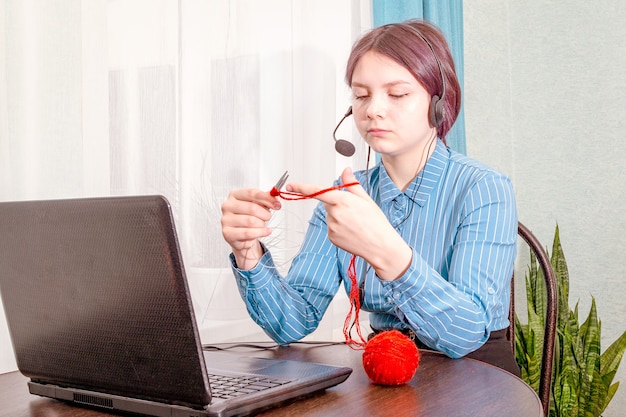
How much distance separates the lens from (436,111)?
53.8 inches

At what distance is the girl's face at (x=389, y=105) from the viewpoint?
1346mm

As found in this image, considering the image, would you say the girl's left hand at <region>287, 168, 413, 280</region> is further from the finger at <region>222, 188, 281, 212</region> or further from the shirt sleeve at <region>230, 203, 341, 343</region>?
the shirt sleeve at <region>230, 203, 341, 343</region>

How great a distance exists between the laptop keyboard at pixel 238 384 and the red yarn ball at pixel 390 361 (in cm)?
13

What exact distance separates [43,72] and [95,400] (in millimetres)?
815

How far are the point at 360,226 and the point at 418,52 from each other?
0.52 m

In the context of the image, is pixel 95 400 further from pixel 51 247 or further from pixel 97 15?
pixel 97 15

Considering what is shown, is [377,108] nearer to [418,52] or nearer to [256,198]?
[418,52]

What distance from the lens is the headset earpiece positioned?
4.47 ft

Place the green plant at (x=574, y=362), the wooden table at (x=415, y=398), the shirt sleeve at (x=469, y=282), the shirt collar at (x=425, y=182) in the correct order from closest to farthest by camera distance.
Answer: the wooden table at (x=415, y=398)
the shirt sleeve at (x=469, y=282)
the shirt collar at (x=425, y=182)
the green plant at (x=574, y=362)

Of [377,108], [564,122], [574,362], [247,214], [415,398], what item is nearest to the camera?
[415,398]

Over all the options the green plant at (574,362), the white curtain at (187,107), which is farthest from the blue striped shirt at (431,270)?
the green plant at (574,362)

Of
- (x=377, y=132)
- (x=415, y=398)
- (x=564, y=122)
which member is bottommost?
(x=415, y=398)

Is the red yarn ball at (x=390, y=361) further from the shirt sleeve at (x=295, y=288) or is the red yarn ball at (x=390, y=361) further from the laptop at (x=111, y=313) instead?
the shirt sleeve at (x=295, y=288)

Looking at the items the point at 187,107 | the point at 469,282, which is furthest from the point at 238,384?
the point at 187,107
